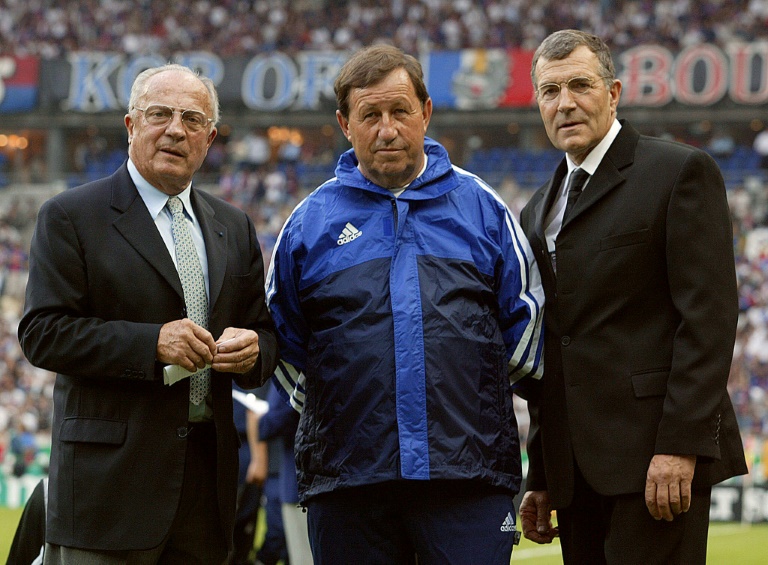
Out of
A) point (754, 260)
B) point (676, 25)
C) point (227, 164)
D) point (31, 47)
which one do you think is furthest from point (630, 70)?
point (31, 47)

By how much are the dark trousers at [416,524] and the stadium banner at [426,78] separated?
2320 cm

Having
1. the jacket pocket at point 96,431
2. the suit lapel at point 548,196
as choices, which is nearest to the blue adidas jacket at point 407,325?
the suit lapel at point 548,196

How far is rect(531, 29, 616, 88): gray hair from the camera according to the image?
367 centimetres

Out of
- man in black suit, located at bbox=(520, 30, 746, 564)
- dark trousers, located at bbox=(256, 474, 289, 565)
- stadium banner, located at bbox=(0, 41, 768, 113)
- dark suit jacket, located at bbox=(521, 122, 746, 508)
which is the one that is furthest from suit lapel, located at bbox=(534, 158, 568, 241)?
stadium banner, located at bbox=(0, 41, 768, 113)

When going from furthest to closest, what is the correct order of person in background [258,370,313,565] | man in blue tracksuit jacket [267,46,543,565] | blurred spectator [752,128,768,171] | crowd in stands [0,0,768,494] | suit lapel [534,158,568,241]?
blurred spectator [752,128,768,171] → crowd in stands [0,0,768,494] → person in background [258,370,313,565] → suit lapel [534,158,568,241] → man in blue tracksuit jacket [267,46,543,565]

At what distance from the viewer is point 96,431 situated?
3.36m

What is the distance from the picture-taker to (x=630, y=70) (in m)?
26.7

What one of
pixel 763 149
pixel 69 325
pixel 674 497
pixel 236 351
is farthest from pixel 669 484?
pixel 763 149

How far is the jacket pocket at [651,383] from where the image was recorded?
11.2 feet

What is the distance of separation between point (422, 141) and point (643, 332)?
921mm

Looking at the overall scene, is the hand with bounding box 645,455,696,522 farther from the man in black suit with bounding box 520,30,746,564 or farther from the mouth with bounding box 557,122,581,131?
the mouth with bounding box 557,122,581,131

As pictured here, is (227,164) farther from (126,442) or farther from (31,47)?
(126,442)

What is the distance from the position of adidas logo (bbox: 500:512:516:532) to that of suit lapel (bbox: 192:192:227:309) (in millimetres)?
1118

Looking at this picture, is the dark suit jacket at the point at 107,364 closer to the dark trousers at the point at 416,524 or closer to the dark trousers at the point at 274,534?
the dark trousers at the point at 416,524
